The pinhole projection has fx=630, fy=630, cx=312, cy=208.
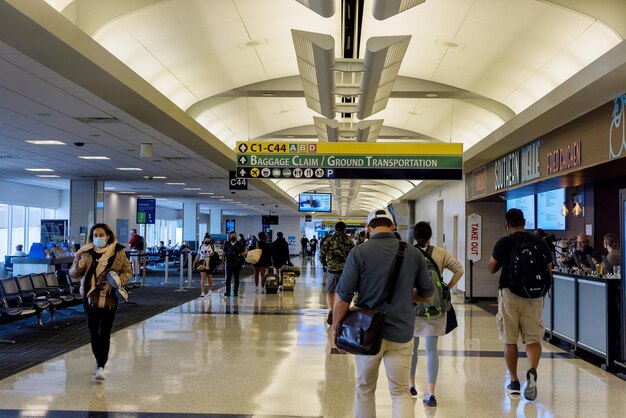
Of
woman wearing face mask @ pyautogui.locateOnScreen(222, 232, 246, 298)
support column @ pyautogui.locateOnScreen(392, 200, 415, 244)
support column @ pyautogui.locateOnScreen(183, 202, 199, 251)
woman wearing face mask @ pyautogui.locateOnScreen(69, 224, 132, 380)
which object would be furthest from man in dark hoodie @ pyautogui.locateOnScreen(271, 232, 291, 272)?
support column @ pyautogui.locateOnScreen(183, 202, 199, 251)

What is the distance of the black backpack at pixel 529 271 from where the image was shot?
5.56m

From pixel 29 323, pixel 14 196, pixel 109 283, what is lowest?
pixel 29 323

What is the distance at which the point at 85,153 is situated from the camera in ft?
43.2

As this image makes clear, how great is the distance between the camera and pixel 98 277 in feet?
20.3

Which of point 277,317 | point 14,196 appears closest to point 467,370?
point 277,317

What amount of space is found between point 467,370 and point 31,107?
652 centimetres

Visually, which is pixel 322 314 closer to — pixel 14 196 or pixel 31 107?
pixel 31 107

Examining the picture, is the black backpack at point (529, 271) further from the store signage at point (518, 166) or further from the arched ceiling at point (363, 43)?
the store signage at point (518, 166)

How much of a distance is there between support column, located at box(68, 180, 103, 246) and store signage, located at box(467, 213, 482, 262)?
10.8m

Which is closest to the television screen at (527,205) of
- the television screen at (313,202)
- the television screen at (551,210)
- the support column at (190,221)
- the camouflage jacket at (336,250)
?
the television screen at (551,210)

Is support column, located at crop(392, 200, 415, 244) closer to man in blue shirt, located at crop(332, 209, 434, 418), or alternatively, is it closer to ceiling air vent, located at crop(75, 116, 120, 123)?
ceiling air vent, located at crop(75, 116, 120, 123)

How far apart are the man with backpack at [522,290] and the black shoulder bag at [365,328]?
2.20 metres

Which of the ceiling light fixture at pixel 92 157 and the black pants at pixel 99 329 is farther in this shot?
the ceiling light fixture at pixel 92 157

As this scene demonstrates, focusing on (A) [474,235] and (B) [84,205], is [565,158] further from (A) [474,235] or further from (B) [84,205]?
(B) [84,205]
